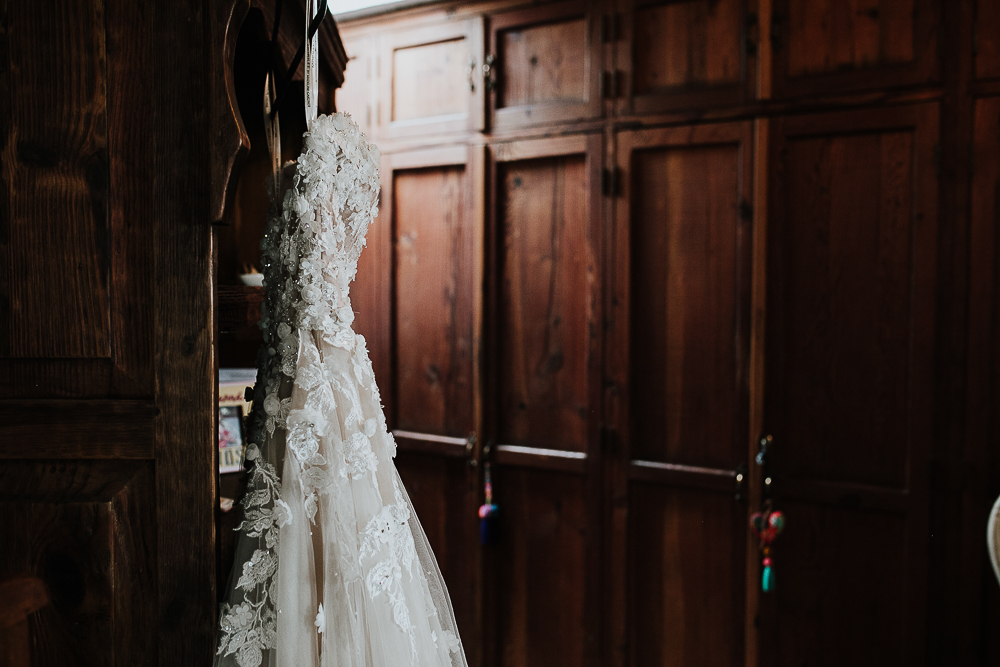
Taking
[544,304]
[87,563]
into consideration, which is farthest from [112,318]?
[544,304]

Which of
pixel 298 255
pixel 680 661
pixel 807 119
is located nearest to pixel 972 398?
pixel 807 119

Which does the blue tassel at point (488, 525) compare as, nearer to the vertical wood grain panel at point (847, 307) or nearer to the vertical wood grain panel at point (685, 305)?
the vertical wood grain panel at point (685, 305)

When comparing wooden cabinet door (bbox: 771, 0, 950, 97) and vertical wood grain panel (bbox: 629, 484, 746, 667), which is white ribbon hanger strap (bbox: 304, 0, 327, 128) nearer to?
wooden cabinet door (bbox: 771, 0, 950, 97)

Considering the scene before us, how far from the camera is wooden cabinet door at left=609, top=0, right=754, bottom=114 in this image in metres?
1.73

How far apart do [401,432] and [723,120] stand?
4.64 feet

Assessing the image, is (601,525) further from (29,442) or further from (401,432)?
(29,442)

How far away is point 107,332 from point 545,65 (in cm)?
161

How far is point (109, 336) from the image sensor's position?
0.69 m

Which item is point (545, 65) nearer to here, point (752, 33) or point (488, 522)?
point (752, 33)

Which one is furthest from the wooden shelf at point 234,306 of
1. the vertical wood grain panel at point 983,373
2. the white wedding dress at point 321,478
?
the vertical wood grain panel at point 983,373

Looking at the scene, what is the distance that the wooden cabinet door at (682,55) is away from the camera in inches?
68.2

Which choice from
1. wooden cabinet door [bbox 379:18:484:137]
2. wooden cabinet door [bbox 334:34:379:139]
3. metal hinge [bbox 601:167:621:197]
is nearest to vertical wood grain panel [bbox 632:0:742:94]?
metal hinge [bbox 601:167:621:197]

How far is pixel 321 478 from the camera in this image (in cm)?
70

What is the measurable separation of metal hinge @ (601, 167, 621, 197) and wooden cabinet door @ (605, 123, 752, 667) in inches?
0.6
